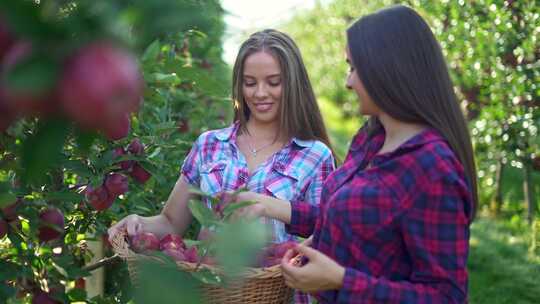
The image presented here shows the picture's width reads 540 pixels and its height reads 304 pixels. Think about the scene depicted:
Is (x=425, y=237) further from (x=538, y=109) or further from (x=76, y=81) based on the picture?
(x=538, y=109)

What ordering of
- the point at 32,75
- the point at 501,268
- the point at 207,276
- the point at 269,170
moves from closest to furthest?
the point at 32,75 → the point at 207,276 → the point at 269,170 → the point at 501,268

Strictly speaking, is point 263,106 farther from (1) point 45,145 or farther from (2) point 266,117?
(1) point 45,145

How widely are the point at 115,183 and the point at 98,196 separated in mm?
54

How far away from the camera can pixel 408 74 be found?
65.1 inches

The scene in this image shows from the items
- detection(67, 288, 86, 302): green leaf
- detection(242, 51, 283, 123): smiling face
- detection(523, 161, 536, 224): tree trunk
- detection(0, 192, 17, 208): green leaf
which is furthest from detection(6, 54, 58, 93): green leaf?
detection(523, 161, 536, 224): tree trunk

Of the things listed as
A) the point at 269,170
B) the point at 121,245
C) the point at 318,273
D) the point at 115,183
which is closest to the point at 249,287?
Answer: the point at 318,273

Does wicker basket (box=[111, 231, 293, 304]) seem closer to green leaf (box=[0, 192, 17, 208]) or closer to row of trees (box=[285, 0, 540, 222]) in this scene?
green leaf (box=[0, 192, 17, 208])

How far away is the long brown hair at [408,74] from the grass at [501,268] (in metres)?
2.79

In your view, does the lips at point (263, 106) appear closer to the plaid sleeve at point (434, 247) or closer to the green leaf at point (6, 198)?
the plaid sleeve at point (434, 247)

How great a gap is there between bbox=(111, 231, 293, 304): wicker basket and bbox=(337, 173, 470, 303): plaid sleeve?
0.71 ft

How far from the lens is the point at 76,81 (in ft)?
2.14

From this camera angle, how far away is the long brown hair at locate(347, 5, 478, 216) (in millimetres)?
1656

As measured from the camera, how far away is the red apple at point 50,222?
1.58 meters

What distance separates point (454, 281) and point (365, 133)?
0.49 m
